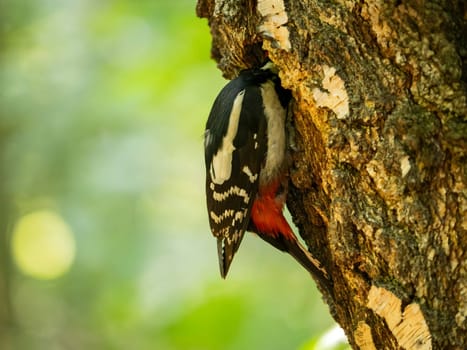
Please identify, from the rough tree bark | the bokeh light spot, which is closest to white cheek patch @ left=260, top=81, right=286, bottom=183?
the rough tree bark

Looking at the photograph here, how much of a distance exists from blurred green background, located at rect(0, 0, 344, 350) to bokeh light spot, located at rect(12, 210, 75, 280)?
0.03 m

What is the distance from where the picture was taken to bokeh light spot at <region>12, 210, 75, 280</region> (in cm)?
606

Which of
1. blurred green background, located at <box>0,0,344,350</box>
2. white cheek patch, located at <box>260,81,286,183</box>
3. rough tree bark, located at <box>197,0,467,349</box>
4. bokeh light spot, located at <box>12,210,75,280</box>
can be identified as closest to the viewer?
rough tree bark, located at <box>197,0,467,349</box>

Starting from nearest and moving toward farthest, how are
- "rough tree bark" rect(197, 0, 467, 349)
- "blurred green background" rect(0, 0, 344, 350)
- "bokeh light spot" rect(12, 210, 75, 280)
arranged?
"rough tree bark" rect(197, 0, 467, 349) → "blurred green background" rect(0, 0, 344, 350) → "bokeh light spot" rect(12, 210, 75, 280)

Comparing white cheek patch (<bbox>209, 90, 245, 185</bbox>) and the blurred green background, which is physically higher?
the blurred green background

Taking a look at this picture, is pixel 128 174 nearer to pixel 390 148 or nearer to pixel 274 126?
pixel 274 126

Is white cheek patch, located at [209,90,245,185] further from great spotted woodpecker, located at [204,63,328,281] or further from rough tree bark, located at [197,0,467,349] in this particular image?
rough tree bark, located at [197,0,467,349]

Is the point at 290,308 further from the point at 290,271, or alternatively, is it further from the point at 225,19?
the point at 225,19

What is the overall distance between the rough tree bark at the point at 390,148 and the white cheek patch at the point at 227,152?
52 cm

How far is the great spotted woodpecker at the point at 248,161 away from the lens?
289 centimetres

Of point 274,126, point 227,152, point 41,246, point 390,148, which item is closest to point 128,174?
point 41,246

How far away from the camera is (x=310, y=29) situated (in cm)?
238

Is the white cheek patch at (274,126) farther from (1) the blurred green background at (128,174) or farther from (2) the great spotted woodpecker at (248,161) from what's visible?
(1) the blurred green background at (128,174)

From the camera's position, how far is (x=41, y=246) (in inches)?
250
